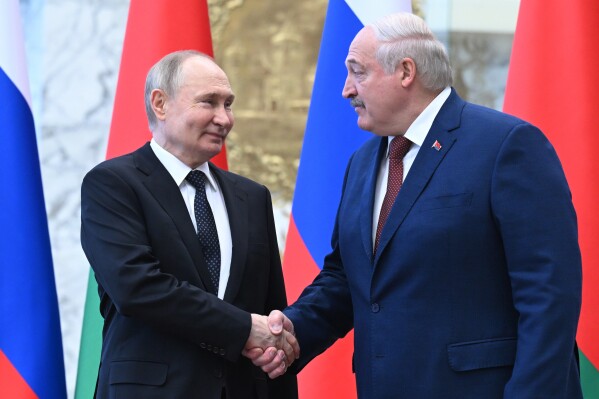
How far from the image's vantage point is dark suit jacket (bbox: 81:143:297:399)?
101 inches

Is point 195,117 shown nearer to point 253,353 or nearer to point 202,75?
point 202,75

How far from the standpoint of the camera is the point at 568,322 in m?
2.23

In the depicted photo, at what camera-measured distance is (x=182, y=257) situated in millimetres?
2654

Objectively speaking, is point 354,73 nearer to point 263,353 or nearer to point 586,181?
point 263,353

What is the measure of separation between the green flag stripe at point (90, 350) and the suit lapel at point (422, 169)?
4.72 ft

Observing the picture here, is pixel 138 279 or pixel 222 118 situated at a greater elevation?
pixel 222 118

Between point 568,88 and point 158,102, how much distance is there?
1471 mm

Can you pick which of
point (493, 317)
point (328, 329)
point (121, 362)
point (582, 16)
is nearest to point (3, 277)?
point (121, 362)

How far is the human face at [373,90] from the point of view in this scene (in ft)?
8.55

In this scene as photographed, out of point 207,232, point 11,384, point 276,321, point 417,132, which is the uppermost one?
point 417,132

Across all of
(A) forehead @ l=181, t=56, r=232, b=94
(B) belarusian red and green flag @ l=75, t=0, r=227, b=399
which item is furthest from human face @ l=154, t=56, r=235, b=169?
(B) belarusian red and green flag @ l=75, t=0, r=227, b=399

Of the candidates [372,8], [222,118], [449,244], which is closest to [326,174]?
[372,8]

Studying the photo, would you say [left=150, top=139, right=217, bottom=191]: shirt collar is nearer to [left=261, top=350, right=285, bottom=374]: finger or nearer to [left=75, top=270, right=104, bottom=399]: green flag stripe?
[left=261, top=350, right=285, bottom=374]: finger

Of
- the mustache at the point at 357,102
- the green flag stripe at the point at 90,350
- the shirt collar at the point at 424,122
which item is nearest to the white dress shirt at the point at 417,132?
the shirt collar at the point at 424,122
